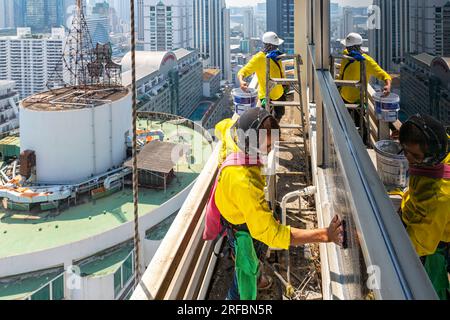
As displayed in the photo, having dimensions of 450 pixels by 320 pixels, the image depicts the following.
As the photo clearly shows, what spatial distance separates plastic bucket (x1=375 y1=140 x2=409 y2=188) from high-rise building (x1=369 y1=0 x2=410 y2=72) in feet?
0.59

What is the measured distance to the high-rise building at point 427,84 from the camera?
539 millimetres

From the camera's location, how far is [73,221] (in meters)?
8.21

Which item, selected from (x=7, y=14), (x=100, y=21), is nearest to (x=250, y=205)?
(x=100, y=21)

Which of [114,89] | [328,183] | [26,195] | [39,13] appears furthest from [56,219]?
[39,13]

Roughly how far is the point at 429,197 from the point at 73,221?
8304 mm

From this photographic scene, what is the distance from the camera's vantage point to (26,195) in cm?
839

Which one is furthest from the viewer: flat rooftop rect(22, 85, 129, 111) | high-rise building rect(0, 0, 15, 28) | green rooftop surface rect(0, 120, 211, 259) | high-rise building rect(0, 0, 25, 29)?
high-rise building rect(0, 0, 25, 29)

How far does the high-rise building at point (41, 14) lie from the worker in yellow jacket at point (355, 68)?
108 ft

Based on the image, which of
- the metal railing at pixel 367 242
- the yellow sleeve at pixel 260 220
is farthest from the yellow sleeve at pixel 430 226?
the yellow sleeve at pixel 260 220

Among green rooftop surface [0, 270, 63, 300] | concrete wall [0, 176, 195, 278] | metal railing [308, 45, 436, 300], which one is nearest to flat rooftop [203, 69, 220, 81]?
concrete wall [0, 176, 195, 278]

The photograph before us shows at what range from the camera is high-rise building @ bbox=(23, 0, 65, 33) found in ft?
101

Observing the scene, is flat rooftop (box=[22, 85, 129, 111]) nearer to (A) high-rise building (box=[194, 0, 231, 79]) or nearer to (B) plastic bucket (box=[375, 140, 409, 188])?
(B) plastic bucket (box=[375, 140, 409, 188])

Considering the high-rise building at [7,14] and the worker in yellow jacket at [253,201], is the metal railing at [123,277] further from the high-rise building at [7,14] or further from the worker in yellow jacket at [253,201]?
the high-rise building at [7,14]
